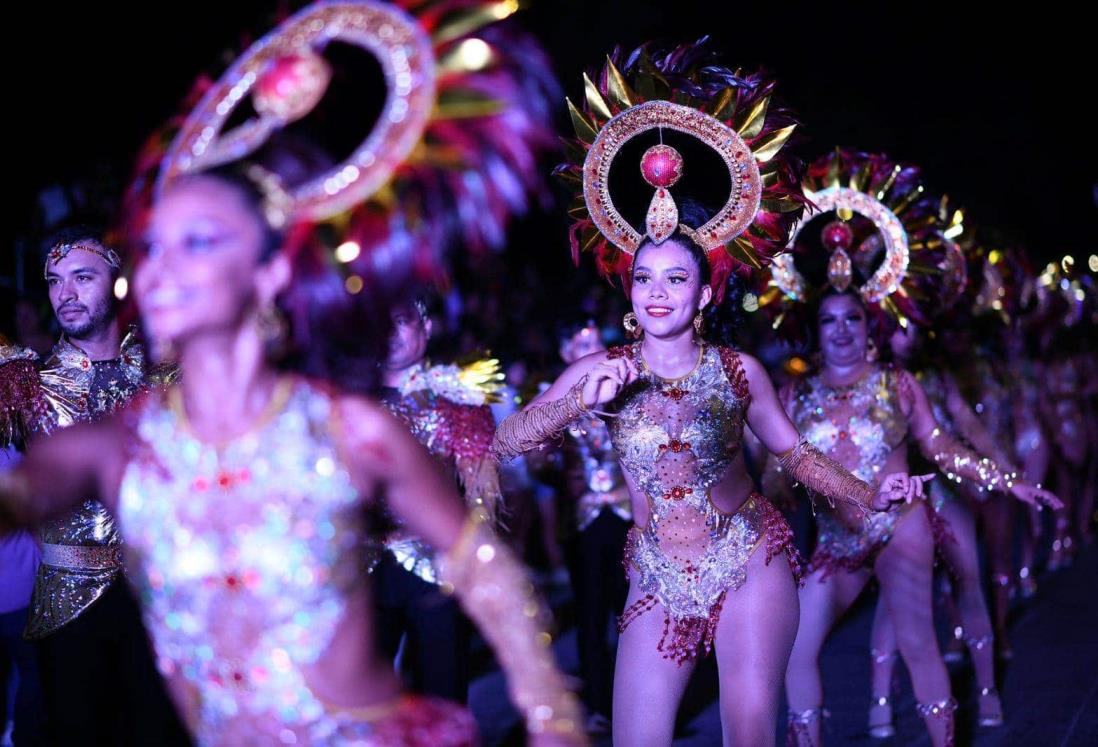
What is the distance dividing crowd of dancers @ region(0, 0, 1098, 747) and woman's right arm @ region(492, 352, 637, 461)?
0.5 inches

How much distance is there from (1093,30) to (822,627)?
13.9m

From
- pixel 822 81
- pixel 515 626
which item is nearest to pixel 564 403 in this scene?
pixel 515 626

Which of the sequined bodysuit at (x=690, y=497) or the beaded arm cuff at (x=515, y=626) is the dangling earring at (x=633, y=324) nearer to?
the sequined bodysuit at (x=690, y=497)

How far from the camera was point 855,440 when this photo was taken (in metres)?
5.82

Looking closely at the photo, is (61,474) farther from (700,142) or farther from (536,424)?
(700,142)

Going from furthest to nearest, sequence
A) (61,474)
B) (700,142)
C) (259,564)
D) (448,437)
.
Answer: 1. (448,437)
2. (700,142)
3. (61,474)
4. (259,564)

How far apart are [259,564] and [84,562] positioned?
222cm

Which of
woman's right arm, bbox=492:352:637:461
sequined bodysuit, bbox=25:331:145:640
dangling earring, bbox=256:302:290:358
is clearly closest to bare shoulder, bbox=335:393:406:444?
dangling earring, bbox=256:302:290:358

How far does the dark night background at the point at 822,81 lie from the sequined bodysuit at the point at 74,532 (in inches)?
79.1

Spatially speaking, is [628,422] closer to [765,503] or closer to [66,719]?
[765,503]

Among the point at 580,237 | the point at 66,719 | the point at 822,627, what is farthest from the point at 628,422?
the point at 66,719

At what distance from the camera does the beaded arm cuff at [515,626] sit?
2488mm

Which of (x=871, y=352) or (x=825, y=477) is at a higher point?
(x=871, y=352)

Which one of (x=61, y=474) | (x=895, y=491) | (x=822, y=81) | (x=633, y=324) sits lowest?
(x=895, y=491)
